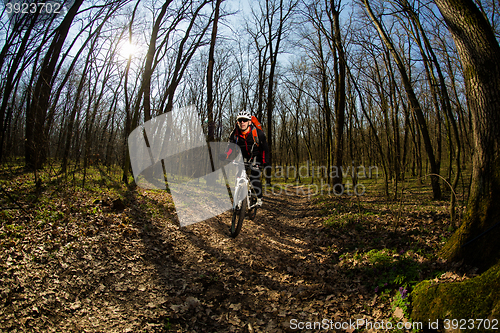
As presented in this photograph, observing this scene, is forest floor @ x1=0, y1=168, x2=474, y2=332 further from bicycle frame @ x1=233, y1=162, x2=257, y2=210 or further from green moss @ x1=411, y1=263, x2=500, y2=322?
bicycle frame @ x1=233, y1=162, x2=257, y2=210

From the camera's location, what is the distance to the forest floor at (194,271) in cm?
301

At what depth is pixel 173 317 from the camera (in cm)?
317

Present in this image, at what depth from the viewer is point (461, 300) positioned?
2441 millimetres

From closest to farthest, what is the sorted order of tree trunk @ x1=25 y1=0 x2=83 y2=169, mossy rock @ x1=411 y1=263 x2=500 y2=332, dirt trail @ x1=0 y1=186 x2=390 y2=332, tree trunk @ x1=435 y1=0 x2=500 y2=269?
1. mossy rock @ x1=411 y1=263 x2=500 y2=332
2. dirt trail @ x1=0 y1=186 x2=390 y2=332
3. tree trunk @ x1=435 y1=0 x2=500 y2=269
4. tree trunk @ x1=25 y1=0 x2=83 y2=169

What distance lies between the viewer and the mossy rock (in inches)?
89.7

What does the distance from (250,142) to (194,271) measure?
117 inches

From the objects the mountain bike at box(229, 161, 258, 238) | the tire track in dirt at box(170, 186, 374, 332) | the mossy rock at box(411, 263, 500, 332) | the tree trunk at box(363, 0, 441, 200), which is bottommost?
the tire track in dirt at box(170, 186, 374, 332)

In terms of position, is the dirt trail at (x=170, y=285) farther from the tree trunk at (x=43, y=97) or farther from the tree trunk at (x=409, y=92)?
the tree trunk at (x=409, y=92)

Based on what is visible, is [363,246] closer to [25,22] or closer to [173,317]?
[173,317]

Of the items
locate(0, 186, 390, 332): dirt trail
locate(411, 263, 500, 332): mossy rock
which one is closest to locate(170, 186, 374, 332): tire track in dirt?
locate(0, 186, 390, 332): dirt trail

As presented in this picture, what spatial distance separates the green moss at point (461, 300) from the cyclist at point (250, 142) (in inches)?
140

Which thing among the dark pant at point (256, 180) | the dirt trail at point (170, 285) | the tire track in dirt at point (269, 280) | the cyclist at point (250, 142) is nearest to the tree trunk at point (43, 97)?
the dirt trail at point (170, 285)

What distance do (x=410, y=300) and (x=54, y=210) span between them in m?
7.00

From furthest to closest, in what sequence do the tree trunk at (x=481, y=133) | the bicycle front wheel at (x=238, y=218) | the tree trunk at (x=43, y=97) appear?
the tree trunk at (x=43, y=97) < the bicycle front wheel at (x=238, y=218) < the tree trunk at (x=481, y=133)
